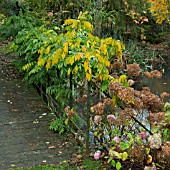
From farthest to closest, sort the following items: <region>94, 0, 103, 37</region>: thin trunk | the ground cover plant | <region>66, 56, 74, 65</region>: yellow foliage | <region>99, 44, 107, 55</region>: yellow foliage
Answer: <region>94, 0, 103, 37</region>: thin trunk → <region>99, 44, 107, 55</region>: yellow foliage → <region>66, 56, 74, 65</region>: yellow foliage → the ground cover plant

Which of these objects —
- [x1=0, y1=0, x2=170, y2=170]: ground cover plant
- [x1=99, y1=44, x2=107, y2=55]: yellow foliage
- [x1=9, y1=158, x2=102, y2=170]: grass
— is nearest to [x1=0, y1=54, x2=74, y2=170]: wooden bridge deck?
[x1=9, y1=158, x2=102, y2=170]: grass

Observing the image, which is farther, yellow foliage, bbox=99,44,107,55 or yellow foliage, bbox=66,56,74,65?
yellow foliage, bbox=99,44,107,55

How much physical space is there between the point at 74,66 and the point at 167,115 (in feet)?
4.20

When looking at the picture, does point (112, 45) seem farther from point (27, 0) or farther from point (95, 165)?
point (27, 0)

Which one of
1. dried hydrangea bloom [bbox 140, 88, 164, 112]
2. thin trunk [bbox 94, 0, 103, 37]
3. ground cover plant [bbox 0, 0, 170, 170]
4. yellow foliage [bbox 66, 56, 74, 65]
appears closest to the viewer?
ground cover plant [bbox 0, 0, 170, 170]

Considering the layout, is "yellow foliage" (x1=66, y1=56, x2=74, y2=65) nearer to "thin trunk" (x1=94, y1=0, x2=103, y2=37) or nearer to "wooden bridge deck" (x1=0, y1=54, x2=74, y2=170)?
"wooden bridge deck" (x1=0, y1=54, x2=74, y2=170)

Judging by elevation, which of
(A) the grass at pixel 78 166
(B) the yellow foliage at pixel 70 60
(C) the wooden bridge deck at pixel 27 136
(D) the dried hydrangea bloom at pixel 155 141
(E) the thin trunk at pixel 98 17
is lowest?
(A) the grass at pixel 78 166

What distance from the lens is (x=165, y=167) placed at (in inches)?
135

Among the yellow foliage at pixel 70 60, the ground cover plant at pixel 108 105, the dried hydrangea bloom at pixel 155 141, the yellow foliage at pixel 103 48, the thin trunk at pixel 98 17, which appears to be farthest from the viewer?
the thin trunk at pixel 98 17

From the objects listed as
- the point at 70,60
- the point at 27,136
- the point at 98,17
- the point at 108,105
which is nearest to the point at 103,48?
the point at 70,60

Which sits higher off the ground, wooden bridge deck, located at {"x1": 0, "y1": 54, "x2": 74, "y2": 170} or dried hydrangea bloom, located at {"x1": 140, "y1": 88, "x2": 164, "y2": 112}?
dried hydrangea bloom, located at {"x1": 140, "y1": 88, "x2": 164, "y2": 112}

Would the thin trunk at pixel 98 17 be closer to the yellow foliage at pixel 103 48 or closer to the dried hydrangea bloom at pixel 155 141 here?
the yellow foliage at pixel 103 48

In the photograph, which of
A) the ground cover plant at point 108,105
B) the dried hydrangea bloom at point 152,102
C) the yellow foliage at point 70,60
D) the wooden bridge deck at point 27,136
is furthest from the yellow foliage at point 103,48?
the wooden bridge deck at point 27,136

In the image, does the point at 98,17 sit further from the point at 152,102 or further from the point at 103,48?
the point at 152,102
